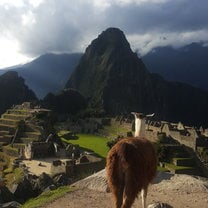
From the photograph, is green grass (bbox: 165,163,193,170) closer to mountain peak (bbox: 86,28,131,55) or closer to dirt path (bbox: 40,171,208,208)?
dirt path (bbox: 40,171,208,208)

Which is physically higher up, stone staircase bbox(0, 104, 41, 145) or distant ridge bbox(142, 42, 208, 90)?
distant ridge bbox(142, 42, 208, 90)

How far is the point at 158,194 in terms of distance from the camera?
40.4ft

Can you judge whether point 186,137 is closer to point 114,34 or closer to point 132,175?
point 132,175

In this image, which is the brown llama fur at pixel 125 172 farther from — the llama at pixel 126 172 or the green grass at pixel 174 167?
the green grass at pixel 174 167

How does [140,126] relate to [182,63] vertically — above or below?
below

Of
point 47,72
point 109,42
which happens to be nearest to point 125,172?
point 109,42

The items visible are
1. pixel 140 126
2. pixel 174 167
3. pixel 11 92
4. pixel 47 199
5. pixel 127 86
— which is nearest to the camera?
pixel 140 126

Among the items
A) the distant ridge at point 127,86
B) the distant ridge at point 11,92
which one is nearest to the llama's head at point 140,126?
the distant ridge at point 11,92

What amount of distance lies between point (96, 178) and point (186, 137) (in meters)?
35.6

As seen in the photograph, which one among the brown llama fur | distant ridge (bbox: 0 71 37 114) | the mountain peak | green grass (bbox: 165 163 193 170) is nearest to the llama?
the brown llama fur

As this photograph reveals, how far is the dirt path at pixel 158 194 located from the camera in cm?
1140

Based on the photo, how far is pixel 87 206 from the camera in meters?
11.1

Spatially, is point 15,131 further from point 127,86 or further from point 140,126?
point 127,86

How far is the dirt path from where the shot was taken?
11403mm
